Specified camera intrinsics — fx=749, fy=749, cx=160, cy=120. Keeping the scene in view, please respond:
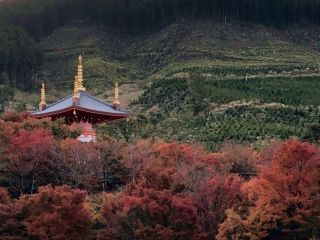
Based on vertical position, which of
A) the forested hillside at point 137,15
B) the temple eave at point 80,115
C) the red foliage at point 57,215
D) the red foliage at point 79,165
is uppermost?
the forested hillside at point 137,15

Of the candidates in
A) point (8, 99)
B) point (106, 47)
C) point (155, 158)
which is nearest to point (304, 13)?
point (106, 47)

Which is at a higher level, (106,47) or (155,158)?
(106,47)

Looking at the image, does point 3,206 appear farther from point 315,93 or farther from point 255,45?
point 255,45

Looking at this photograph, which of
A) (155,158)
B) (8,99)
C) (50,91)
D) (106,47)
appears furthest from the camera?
(106,47)

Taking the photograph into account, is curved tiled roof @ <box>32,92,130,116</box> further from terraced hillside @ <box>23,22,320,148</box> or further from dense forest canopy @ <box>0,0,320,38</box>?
dense forest canopy @ <box>0,0,320,38</box>

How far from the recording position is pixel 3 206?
38969 millimetres

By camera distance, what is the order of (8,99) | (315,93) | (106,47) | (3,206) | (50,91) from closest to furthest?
1. (3,206)
2. (315,93)
3. (8,99)
4. (50,91)
5. (106,47)

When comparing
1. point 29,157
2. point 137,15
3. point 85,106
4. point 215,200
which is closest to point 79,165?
point 29,157

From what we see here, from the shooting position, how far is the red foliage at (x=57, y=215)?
3828 cm

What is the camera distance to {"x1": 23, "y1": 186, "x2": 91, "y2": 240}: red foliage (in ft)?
126

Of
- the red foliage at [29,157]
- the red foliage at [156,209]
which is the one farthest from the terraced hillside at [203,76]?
the red foliage at [156,209]

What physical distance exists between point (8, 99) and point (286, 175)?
5978 centimetres

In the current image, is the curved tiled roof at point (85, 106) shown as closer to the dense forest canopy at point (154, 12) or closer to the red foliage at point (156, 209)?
the red foliage at point (156, 209)

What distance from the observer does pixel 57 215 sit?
38375 millimetres
